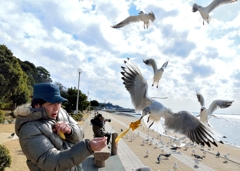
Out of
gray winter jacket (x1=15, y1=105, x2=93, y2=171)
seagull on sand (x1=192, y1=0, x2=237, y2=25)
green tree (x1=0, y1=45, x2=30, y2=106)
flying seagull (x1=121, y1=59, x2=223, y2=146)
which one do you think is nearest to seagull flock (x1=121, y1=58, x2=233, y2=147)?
flying seagull (x1=121, y1=59, x2=223, y2=146)

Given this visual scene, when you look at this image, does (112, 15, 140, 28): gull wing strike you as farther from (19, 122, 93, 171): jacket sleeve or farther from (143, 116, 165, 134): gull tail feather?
(19, 122, 93, 171): jacket sleeve

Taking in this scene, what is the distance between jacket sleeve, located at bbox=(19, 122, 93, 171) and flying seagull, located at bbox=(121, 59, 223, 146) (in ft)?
4.35

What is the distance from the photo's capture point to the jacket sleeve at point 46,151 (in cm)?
113

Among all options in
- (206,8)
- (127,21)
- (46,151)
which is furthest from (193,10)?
(46,151)

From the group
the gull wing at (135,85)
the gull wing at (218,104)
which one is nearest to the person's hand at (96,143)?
the gull wing at (135,85)

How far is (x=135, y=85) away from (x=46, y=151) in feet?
7.09

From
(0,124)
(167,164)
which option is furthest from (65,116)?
(0,124)

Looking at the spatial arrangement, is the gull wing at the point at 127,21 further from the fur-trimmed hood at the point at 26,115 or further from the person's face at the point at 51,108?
the fur-trimmed hood at the point at 26,115

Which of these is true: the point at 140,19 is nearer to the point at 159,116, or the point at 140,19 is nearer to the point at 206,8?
the point at 206,8

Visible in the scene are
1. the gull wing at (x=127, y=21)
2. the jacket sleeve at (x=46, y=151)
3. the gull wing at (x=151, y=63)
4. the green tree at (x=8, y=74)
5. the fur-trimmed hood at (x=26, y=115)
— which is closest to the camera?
the jacket sleeve at (x=46, y=151)

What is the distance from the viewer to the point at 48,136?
4.20 ft

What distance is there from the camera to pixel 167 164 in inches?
302

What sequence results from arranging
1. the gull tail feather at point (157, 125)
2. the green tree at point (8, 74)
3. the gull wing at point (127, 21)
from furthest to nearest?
the green tree at point (8, 74), the gull wing at point (127, 21), the gull tail feather at point (157, 125)

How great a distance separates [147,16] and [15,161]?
482 centimetres
